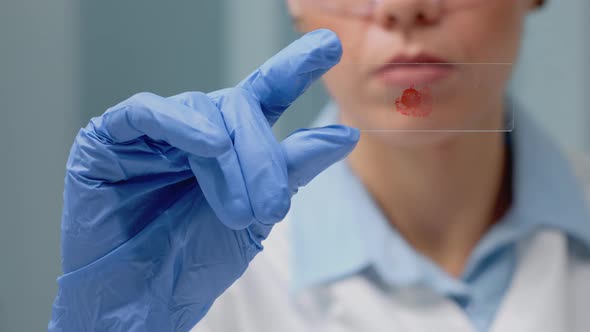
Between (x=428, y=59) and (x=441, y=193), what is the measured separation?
0.30m

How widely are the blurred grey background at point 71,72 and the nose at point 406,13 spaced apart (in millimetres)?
731

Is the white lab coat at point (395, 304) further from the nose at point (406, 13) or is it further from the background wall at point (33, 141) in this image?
the background wall at point (33, 141)

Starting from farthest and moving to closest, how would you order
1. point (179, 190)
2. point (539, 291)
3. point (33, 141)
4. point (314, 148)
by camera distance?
Answer: 1. point (33, 141)
2. point (539, 291)
3. point (179, 190)
4. point (314, 148)

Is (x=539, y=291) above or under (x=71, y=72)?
under

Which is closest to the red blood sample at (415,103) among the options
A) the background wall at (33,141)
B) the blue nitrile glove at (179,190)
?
the blue nitrile glove at (179,190)

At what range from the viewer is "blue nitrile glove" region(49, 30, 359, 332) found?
702 mm

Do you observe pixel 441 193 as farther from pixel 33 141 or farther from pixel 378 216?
pixel 33 141

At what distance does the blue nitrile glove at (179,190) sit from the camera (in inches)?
27.6

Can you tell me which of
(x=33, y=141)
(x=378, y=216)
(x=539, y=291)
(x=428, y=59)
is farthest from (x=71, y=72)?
(x=539, y=291)

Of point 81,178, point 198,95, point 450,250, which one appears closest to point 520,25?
point 450,250

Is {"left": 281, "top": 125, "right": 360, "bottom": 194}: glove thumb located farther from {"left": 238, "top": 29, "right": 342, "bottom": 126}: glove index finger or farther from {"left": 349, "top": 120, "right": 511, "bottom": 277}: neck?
{"left": 349, "top": 120, "right": 511, "bottom": 277}: neck

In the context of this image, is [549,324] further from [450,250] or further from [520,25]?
[520,25]

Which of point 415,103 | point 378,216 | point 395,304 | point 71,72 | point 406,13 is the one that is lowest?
point 395,304

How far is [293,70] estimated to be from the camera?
74cm
